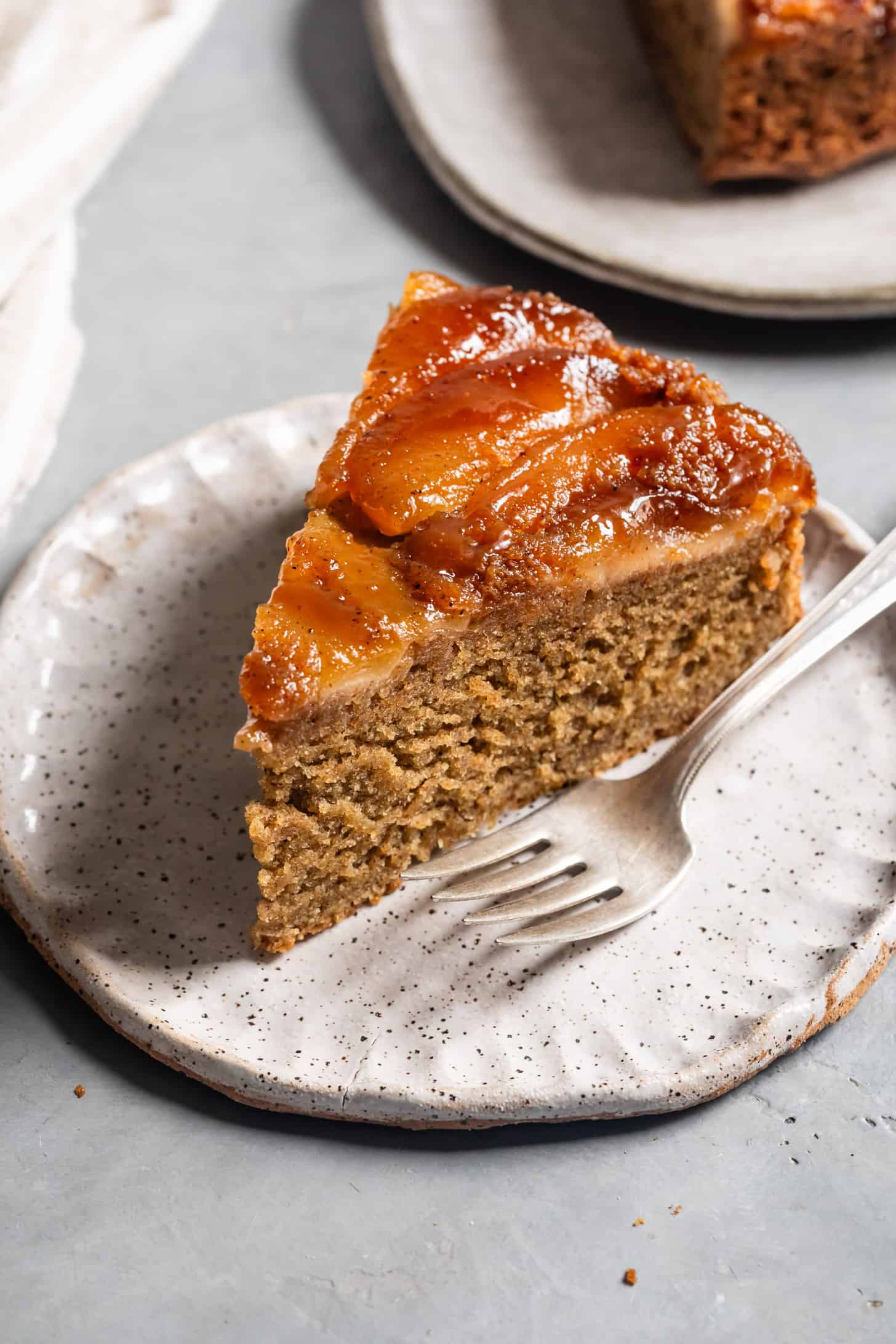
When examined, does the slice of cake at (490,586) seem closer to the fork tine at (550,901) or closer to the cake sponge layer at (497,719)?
the cake sponge layer at (497,719)

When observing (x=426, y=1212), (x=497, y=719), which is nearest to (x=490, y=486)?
(x=497, y=719)

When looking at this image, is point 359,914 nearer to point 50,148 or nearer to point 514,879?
point 514,879

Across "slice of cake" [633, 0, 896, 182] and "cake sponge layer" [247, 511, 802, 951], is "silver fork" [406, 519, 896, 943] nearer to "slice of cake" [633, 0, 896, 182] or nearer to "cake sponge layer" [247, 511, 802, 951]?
"cake sponge layer" [247, 511, 802, 951]

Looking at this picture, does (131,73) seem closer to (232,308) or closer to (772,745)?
(232,308)

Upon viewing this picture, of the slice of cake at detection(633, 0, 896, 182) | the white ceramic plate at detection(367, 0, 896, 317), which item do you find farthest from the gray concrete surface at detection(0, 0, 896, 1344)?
the slice of cake at detection(633, 0, 896, 182)

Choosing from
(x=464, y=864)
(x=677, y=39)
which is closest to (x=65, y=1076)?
(x=464, y=864)

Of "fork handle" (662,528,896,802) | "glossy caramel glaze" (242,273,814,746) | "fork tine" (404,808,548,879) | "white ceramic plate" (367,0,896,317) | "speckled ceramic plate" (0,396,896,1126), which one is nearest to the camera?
"speckled ceramic plate" (0,396,896,1126)
